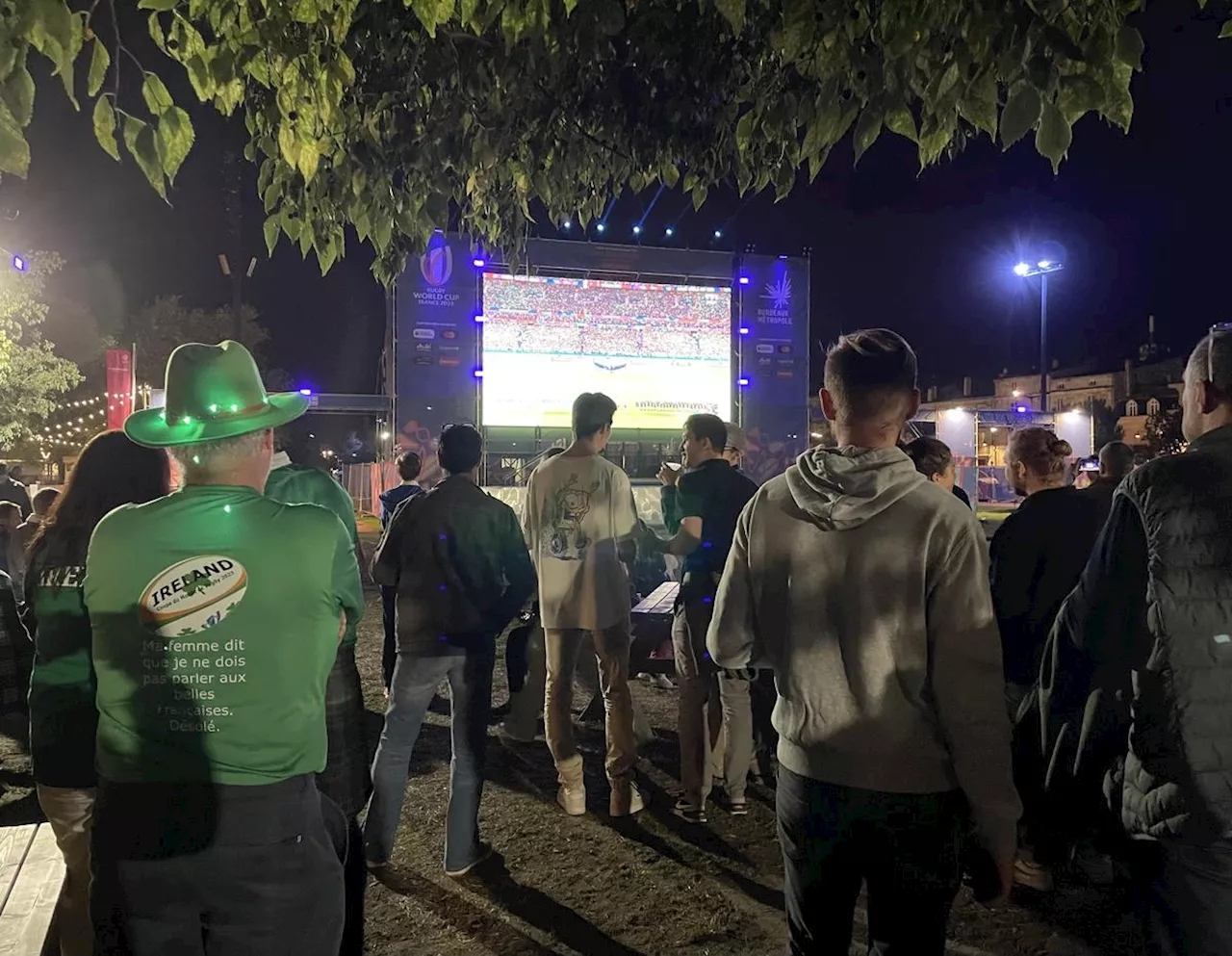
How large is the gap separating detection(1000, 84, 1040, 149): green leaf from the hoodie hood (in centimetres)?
85

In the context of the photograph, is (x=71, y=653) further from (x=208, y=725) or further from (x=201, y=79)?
(x=201, y=79)

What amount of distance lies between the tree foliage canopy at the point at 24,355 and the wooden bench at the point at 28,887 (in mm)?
18515

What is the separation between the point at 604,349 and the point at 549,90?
13.3 meters

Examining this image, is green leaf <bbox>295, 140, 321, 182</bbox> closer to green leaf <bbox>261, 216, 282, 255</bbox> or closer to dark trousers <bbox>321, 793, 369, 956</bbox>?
green leaf <bbox>261, 216, 282, 255</bbox>

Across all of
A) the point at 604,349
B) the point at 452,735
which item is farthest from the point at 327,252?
the point at 604,349

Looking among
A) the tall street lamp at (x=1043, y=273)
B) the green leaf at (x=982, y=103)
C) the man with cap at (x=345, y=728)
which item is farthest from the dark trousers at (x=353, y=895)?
the tall street lamp at (x=1043, y=273)

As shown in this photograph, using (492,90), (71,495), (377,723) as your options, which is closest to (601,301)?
(377,723)

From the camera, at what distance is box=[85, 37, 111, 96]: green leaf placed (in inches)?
74.9

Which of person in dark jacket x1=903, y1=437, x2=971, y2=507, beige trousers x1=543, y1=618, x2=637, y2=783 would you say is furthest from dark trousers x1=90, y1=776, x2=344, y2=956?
person in dark jacket x1=903, y1=437, x2=971, y2=507

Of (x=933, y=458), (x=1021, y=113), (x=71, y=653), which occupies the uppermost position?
(x=1021, y=113)

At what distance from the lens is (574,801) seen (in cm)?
444

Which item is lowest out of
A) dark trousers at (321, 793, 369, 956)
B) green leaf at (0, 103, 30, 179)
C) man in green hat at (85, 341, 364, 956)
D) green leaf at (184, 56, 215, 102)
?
dark trousers at (321, 793, 369, 956)

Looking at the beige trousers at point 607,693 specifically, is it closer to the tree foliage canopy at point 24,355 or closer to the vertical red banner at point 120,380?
the vertical red banner at point 120,380

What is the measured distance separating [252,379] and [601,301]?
1528 centimetres
